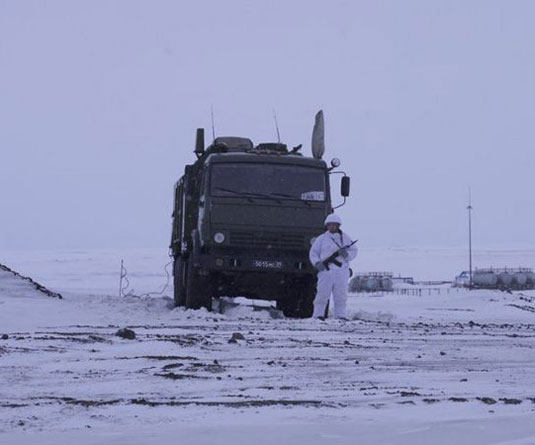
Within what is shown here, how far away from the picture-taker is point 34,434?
4.36 meters

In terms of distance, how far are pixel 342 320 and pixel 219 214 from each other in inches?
120

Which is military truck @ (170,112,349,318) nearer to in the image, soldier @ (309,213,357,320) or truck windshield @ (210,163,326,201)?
truck windshield @ (210,163,326,201)

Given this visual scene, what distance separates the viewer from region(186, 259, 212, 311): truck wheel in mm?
16625

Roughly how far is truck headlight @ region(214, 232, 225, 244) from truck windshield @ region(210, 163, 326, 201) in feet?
2.13

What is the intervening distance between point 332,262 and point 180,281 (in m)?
4.88

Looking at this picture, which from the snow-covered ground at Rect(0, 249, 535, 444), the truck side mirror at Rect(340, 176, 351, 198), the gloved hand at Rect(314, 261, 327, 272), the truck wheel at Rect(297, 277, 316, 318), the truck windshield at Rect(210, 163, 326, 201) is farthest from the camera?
the truck wheel at Rect(297, 277, 316, 318)

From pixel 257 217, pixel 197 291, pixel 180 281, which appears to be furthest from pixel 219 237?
pixel 180 281

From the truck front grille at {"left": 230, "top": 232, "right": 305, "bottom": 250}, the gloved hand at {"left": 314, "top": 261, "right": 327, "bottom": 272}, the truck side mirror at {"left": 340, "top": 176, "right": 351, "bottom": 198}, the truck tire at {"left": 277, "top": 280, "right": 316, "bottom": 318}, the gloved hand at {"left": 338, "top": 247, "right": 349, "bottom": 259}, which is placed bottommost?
the truck tire at {"left": 277, "top": 280, "right": 316, "bottom": 318}

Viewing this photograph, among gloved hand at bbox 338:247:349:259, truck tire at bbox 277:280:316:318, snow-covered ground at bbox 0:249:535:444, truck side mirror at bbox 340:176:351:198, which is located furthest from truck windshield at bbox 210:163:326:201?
snow-covered ground at bbox 0:249:535:444

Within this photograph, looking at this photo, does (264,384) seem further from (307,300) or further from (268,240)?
(307,300)

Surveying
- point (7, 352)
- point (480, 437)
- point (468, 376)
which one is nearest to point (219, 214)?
point (7, 352)

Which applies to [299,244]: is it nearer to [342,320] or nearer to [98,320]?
[342,320]

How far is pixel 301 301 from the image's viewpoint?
17328mm

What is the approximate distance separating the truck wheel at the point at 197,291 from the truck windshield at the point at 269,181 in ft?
5.01
